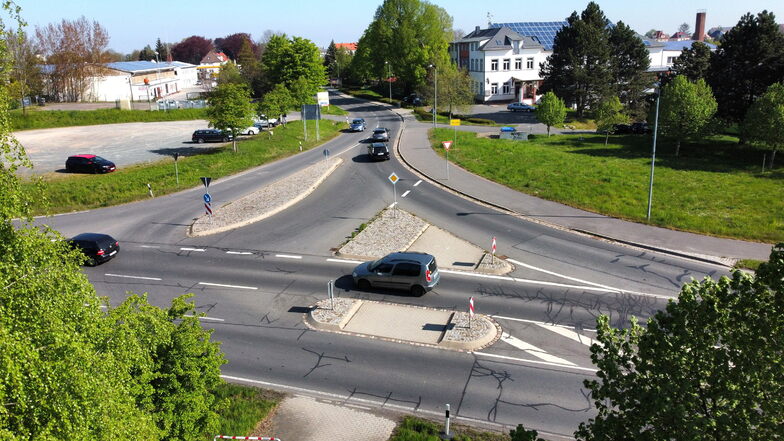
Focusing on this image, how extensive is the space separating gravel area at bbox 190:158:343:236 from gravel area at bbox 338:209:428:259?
6.80m

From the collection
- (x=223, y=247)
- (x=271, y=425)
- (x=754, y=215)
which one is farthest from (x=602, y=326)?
(x=754, y=215)

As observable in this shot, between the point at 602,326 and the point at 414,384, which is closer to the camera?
the point at 602,326

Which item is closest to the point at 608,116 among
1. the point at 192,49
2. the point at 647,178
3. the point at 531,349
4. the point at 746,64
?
the point at 746,64

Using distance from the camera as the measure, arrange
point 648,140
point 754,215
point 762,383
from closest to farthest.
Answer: point 762,383 < point 754,215 < point 648,140

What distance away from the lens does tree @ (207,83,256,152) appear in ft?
149

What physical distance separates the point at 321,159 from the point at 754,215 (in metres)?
31.4

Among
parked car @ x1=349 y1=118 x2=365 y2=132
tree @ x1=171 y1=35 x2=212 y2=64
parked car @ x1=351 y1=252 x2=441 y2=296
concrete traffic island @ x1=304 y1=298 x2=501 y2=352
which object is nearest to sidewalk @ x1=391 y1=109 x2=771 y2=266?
parked car @ x1=351 y1=252 x2=441 y2=296

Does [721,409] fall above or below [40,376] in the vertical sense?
below

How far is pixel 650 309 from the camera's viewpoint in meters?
19.0

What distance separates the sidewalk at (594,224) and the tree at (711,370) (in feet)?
58.9

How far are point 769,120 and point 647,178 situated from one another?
11429mm

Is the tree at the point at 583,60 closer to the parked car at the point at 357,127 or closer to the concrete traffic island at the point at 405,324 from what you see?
the parked car at the point at 357,127

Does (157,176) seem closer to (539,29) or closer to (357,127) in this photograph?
(357,127)

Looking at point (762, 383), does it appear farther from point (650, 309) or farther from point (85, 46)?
point (85, 46)
